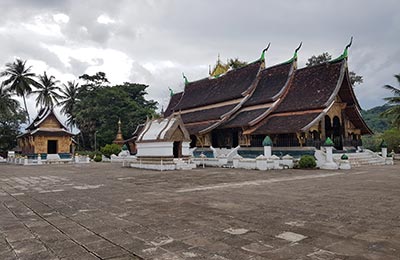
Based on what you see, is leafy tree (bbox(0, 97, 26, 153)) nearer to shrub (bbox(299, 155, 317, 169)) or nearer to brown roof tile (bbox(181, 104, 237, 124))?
brown roof tile (bbox(181, 104, 237, 124))

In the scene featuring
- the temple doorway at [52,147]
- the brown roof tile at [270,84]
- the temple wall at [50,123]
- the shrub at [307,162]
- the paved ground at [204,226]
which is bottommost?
the paved ground at [204,226]

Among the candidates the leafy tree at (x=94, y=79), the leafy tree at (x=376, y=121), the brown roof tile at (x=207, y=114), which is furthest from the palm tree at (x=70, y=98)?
the leafy tree at (x=376, y=121)

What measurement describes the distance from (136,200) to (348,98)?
61.4ft

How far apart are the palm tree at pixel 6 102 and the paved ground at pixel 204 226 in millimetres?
31711

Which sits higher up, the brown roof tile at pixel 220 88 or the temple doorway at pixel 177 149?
the brown roof tile at pixel 220 88

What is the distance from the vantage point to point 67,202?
7.09 meters

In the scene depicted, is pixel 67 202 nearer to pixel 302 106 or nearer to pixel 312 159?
pixel 312 159

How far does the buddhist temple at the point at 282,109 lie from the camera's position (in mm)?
19297

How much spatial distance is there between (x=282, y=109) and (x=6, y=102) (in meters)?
31.2

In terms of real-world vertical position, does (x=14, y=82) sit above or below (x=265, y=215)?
above

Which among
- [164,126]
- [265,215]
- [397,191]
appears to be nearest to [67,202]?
[265,215]

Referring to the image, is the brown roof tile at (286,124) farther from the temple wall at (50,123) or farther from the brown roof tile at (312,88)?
the temple wall at (50,123)

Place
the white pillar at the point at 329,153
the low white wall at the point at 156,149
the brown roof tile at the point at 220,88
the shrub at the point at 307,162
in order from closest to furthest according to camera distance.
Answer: the white pillar at the point at 329,153
the shrub at the point at 307,162
the low white wall at the point at 156,149
the brown roof tile at the point at 220,88

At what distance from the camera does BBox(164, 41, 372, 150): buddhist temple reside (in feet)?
63.3
